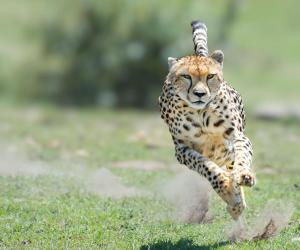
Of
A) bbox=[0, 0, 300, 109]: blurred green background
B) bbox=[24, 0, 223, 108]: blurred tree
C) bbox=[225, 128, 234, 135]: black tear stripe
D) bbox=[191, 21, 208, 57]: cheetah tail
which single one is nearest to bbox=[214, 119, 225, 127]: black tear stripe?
bbox=[225, 128, 234, 135]: black tear stripe

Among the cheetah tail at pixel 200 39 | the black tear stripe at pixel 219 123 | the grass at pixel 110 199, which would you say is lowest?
the grass at pixel 110 199

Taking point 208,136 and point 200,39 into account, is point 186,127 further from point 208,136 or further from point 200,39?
point 200,39

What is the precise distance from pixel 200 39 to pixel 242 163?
6.69 feet

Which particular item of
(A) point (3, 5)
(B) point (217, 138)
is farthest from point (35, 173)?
(A) point (3, 5)

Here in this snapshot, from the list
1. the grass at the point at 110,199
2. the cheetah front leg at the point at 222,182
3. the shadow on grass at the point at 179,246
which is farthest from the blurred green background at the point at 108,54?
the shadow on grass at the point at 179,246

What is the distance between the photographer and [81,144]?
51.2ft

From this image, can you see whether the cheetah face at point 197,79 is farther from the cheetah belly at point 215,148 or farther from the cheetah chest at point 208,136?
the cheetah belly at point 215,148

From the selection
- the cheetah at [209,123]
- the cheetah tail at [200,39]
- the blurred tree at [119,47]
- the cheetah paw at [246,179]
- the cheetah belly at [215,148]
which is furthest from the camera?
the blurred tree at [119,47]

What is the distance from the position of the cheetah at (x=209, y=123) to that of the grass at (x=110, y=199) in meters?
0.64

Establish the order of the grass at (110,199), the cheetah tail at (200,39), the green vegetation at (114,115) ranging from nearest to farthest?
the grass at (110,199) < the green vegetation at (114,115) < the cheetah tail at (200,39)

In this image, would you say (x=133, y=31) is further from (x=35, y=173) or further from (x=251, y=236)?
(x=251, y=236)

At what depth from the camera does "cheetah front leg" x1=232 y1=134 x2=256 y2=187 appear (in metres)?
7.47

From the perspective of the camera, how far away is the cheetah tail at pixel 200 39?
358 inches

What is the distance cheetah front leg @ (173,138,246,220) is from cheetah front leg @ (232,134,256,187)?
11 centimetres
